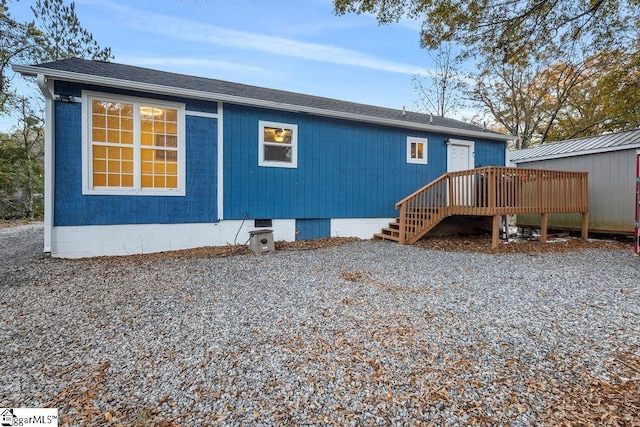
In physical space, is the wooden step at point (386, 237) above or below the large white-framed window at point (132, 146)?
below

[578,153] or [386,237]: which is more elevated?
[578,153]

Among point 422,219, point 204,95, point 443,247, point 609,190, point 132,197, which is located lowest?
point 443,247

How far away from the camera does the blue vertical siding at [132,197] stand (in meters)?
5.22

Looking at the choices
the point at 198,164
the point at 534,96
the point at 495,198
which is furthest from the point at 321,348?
the point at 534,96

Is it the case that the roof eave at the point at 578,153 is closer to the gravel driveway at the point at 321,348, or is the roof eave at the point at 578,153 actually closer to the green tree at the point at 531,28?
the green tree at the point at 531,28

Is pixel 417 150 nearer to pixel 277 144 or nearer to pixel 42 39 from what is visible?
pixel 277 144

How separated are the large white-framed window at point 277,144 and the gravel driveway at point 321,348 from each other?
Answer: 3.25 metres

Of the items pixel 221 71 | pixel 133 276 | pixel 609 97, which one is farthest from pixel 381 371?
pixel 221 71

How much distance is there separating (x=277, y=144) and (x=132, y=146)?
110 inches

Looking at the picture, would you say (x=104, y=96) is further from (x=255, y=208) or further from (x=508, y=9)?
(x=508, y=9)

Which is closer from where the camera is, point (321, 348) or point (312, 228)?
point (321, 348)

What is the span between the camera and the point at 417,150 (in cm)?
834

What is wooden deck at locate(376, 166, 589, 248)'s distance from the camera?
6.49m

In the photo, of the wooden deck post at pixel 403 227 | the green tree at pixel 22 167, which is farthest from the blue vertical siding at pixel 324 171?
the green tree at pixel 22 167
